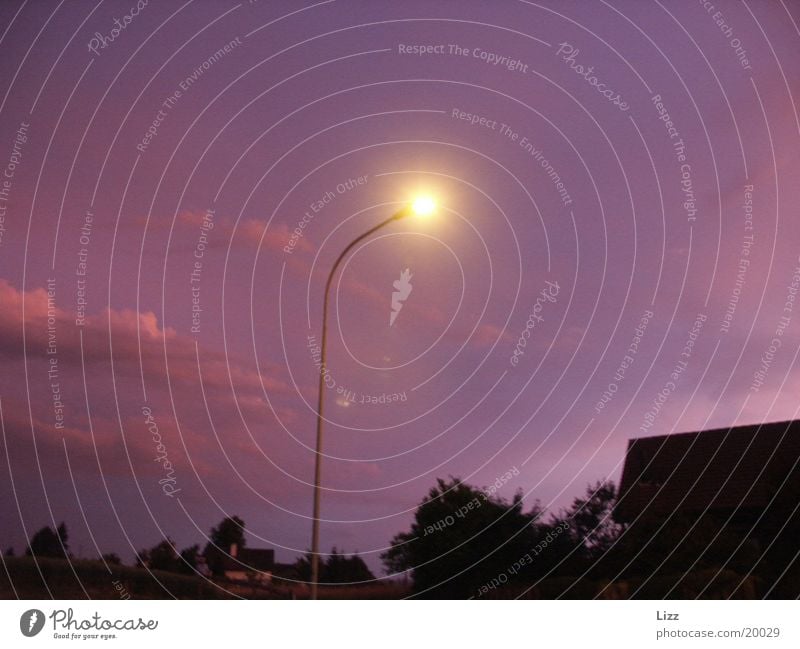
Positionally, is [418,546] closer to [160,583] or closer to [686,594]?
[686,594]

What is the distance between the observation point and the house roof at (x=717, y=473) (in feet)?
57.0

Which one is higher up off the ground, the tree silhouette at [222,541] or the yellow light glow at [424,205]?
the yellow light glow at [424,205]

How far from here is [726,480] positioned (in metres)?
18.8

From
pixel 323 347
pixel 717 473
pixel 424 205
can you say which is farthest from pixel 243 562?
pixel 717 473

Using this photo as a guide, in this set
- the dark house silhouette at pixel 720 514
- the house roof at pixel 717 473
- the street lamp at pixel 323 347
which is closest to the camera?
the street lamp at pixel 323 347

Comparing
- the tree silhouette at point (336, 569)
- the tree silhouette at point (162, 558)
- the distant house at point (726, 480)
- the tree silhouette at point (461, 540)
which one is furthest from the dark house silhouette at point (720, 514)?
the tree silhouette at point (162, 558)

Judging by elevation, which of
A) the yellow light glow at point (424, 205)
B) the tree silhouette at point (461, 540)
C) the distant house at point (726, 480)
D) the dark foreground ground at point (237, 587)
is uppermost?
the yellow light glow at point (424, 205)

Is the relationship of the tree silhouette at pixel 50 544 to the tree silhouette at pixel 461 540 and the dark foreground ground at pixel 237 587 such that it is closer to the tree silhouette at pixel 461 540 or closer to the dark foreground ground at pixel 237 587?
the dark foreground ground at pixel 237 587

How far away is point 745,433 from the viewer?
2116cm
